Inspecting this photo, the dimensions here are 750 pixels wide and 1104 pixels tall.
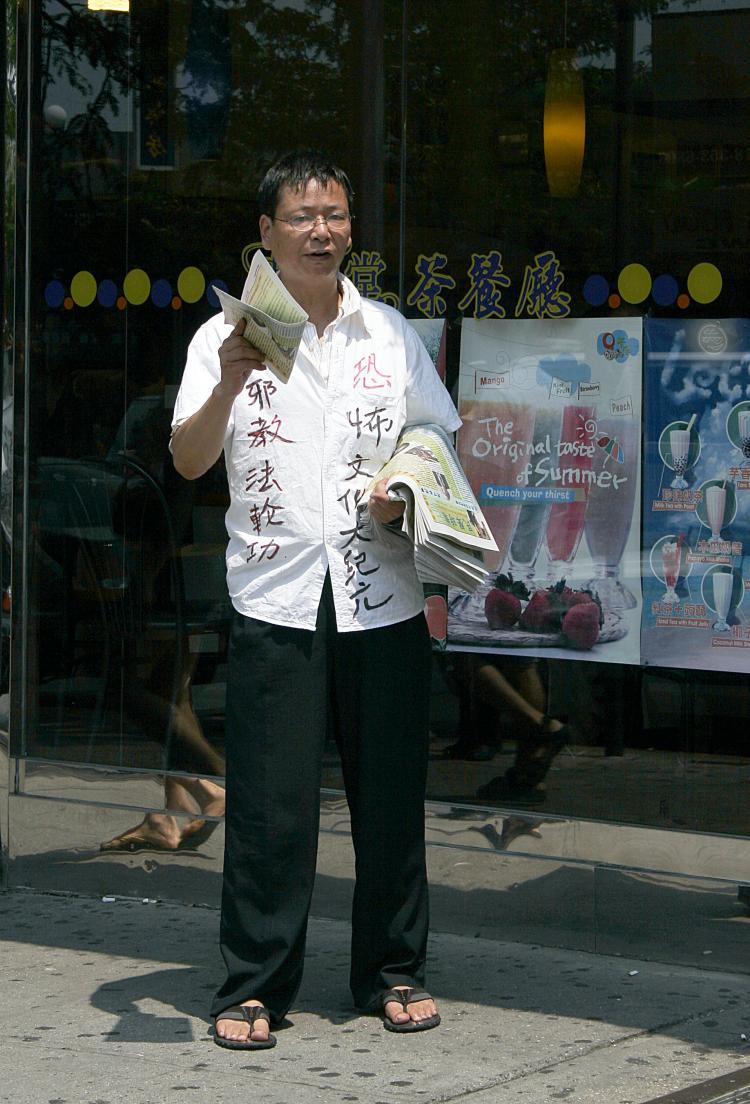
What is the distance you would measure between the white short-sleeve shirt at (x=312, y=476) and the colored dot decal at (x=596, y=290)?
1078mm

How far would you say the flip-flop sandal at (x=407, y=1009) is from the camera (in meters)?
4.41

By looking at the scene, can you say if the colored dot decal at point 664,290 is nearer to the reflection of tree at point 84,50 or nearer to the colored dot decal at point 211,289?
the colored dot decal at point 211,289

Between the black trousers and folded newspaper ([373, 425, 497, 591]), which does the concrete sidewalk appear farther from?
folded newspaper ([373, 425, 497, 591])

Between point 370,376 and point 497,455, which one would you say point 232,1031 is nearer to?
point 370,376

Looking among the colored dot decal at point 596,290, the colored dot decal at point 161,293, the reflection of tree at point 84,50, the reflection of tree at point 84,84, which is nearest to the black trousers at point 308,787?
the colored dot decal at point 596,290

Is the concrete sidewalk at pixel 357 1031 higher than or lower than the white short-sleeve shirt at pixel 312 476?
lower

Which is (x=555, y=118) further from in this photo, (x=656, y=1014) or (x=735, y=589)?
(x=656, y=1014)

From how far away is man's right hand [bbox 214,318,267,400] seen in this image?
13.2ft

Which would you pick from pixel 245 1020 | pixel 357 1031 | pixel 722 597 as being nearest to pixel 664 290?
pixel 722 597

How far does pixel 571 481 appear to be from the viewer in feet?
17.5

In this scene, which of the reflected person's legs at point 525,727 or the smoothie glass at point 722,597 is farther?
the reflected person's legs at point 525,727

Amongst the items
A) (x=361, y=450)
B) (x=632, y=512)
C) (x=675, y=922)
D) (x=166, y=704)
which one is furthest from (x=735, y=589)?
(x=166, y=704)

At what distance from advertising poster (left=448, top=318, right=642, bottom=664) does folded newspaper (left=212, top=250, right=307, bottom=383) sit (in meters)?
1.55

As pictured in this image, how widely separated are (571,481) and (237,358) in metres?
1.61
